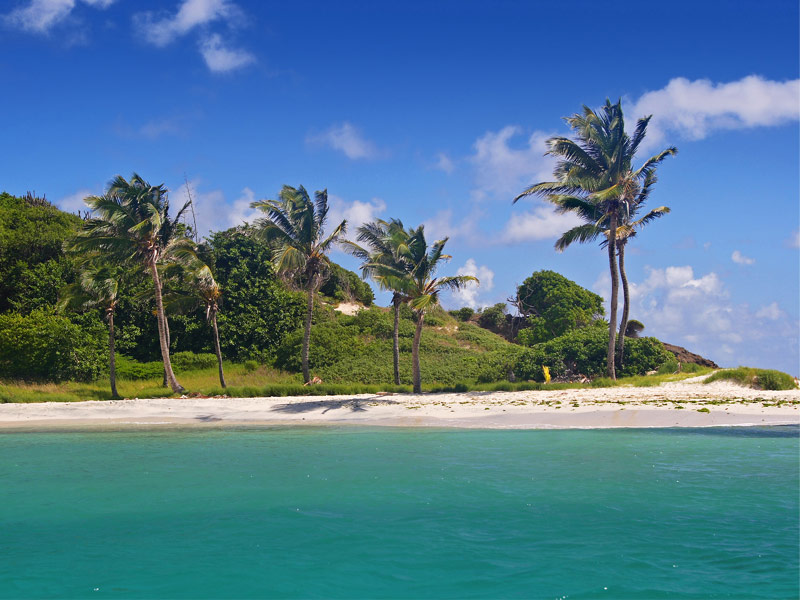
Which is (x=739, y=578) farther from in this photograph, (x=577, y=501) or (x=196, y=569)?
(x=196, y=569)

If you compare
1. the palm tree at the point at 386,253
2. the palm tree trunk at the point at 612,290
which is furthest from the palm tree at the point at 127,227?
the palm tree trunk at the point at 612,290

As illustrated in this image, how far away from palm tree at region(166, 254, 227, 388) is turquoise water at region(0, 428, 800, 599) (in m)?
13.9

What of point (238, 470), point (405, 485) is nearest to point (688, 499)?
point (405, 485)

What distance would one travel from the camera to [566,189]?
32.1 m

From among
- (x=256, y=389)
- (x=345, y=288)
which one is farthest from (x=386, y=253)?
(x=345, y=288)

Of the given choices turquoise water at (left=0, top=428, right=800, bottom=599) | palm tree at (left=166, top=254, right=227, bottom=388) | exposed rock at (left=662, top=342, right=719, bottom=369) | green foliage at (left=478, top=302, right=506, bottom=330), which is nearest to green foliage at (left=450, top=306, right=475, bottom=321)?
green foliage at (left=478, top=302, right=506, bottom=330)

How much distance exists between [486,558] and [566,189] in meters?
26.3

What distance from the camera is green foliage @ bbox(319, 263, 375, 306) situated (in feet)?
162

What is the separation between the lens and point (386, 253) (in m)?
30.1

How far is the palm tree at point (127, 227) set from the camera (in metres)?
28.6

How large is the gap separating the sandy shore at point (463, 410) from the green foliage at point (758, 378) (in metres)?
0.63

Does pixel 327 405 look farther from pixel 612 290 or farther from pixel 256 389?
pixel 612 290

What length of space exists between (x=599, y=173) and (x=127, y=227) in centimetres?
2327

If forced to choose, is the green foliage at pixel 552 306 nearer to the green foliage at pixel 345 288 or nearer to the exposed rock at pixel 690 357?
the exposed rock at pixel 690 357
